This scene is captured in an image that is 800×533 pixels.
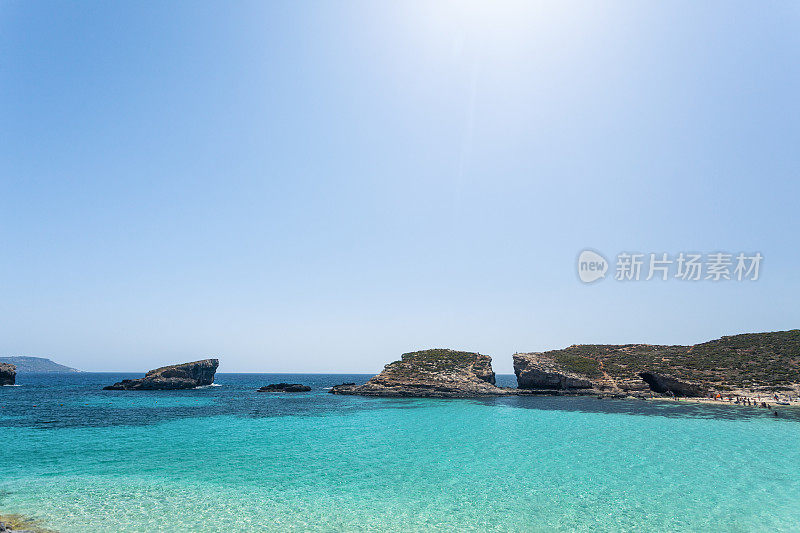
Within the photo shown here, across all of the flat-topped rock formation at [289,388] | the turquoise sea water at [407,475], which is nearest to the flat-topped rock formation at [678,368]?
the turquoise sea water at [407,475]

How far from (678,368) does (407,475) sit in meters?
79.6

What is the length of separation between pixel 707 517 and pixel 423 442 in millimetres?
19919

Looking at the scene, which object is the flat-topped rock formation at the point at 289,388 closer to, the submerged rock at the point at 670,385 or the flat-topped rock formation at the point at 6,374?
the submerged rock at the point at 670,385

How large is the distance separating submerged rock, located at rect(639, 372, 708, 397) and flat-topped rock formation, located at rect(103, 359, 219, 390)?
375 feet

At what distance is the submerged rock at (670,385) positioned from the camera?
68.1 m

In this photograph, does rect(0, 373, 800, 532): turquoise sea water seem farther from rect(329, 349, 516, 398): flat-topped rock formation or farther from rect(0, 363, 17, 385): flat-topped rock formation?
rect(0, 363, 17, 385): flat-topped rock formation

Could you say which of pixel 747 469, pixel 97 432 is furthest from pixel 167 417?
pixel 747 469

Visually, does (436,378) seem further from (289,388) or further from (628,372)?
(289,388)

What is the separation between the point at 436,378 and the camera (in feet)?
264

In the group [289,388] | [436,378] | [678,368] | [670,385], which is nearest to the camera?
[670,385]

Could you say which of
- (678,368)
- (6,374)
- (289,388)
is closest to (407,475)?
(678,368)

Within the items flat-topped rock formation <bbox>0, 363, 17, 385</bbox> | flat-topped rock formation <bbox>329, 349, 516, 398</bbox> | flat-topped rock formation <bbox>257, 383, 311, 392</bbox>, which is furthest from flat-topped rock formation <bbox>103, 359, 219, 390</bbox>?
flat-topped rock formation <bbox>329, 349, 516, 398</bbox>

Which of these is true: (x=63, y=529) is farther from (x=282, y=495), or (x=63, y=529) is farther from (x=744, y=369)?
(x=744, y=369)

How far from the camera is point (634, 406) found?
57.2m
